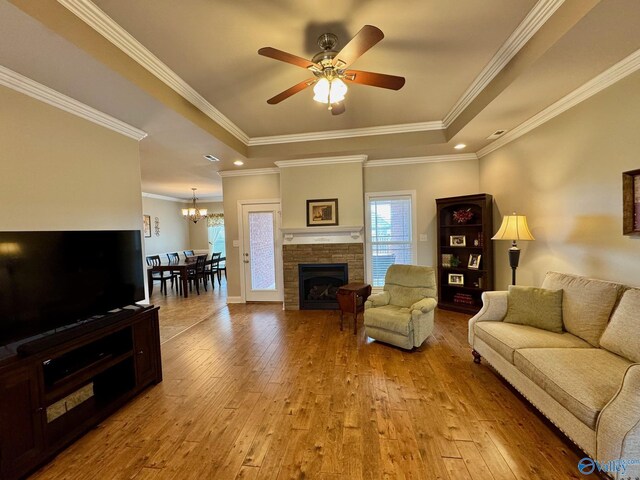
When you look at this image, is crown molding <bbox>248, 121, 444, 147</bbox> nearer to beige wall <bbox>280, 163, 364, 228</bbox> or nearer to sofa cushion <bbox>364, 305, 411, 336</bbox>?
beige wall <bbox>280, 163, 364, 228</bbox>

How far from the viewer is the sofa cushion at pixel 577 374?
62.2 inches

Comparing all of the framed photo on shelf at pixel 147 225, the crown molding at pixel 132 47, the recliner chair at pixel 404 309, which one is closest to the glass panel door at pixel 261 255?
the crown molding at pixel 132 47

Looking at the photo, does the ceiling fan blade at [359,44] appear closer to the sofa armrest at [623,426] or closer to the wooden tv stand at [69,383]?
the sofa armrest at [623,426]

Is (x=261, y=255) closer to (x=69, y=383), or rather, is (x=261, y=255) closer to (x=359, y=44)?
(x=69, y=383)

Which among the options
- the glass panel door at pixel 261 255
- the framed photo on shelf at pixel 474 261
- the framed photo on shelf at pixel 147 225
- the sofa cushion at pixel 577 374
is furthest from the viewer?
the framed photo on shelf at pixel 147 225

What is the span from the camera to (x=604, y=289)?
2.22 m

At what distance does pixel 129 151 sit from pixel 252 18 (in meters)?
2.14

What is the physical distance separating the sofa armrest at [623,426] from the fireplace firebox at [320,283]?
12.0ft

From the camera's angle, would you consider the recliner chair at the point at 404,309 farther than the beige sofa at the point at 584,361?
Yes

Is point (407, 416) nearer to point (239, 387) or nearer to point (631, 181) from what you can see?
point (239, 387)

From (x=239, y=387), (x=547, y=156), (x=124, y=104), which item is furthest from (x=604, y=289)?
(x=124, y=104)

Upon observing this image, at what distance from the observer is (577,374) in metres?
1.75

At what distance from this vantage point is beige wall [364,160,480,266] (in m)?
4.91

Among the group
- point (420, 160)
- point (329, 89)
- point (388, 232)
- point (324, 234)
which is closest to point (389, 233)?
point (388, 232)
